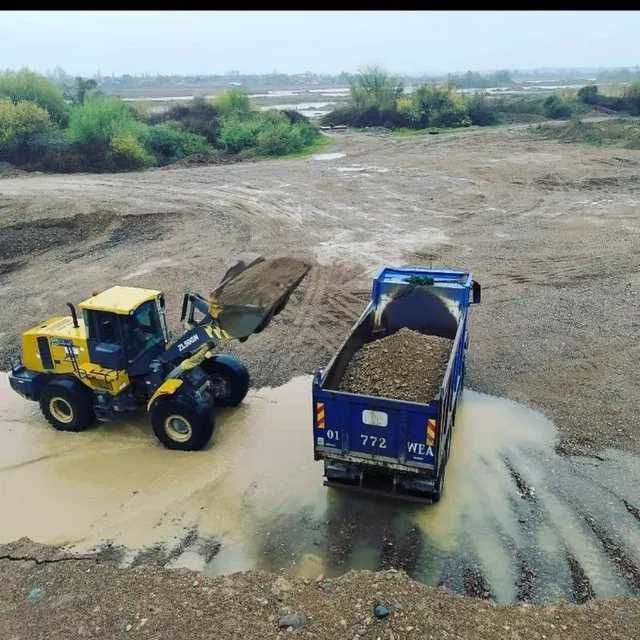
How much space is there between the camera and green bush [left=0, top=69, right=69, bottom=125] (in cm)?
3669

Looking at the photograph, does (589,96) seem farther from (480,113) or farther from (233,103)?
(233,103)

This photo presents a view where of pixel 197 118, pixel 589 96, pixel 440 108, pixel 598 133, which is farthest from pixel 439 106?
pixel 197 118

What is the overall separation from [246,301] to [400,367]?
239cm

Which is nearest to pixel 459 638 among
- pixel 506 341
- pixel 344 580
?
pixel 344 580

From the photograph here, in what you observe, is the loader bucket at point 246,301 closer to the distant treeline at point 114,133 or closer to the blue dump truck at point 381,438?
the blue dump truck at point 381,438

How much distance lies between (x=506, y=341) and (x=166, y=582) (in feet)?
27.5

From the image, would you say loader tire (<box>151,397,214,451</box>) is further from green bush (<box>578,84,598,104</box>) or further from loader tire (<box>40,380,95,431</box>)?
green bush (<box>578,84,598,104</box>)

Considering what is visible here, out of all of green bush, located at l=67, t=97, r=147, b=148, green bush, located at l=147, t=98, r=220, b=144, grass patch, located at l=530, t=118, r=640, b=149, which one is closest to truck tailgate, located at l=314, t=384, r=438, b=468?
green bush, located at l=67, t=97, r=147, b=148

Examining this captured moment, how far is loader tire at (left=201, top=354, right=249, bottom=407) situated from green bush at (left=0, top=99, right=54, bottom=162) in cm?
2799

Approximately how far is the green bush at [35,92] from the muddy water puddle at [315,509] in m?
32.4

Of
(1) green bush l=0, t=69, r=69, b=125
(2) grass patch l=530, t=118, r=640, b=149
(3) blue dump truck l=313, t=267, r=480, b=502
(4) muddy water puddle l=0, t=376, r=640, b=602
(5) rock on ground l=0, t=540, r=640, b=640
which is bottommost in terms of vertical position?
(4) muddy water puddle l=0, t=376, r=640, b=602

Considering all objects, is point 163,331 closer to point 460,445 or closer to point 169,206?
point 460,445

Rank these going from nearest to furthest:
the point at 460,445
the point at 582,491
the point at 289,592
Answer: the point at 289,592, the point at 582,491, the point at 460,445

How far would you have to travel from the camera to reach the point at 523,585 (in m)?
6.62
